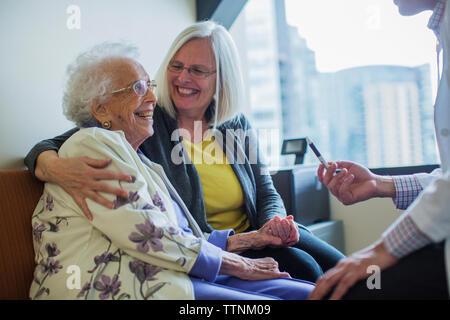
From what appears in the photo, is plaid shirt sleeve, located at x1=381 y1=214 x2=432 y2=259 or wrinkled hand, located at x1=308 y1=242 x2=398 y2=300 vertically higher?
plaid shirt sleeve, located at x1=381 y1=214 x2=432 y2=259

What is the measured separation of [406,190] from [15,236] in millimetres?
1196

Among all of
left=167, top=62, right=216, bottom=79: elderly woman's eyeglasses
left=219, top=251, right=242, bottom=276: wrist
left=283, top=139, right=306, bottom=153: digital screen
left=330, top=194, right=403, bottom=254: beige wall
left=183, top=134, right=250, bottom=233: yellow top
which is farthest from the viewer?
left=283, top=139, right=306, bottom=153: digital screen

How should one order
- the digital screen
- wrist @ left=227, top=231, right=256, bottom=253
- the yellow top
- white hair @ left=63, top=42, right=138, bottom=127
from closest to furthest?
white hair @ left=63, top=42, right=138, bottom=127
wrist @ left=227, top=231, right=256, bottom=253
the yellow top
the digital screen

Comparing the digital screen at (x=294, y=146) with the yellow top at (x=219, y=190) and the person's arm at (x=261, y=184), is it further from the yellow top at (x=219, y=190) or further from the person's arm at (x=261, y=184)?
the yellow top at (x=219, y=190)

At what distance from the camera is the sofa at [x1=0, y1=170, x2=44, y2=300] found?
1037 millimetres

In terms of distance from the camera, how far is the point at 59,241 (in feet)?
3.00

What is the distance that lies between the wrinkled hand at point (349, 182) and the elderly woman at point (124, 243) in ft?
1.03

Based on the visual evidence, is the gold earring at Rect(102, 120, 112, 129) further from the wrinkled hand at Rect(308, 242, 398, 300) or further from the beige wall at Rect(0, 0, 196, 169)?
the wrinkled hand at Rect(308, 242, 398, 300)

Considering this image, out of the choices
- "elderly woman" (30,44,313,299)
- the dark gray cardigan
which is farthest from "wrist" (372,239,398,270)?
the dark gray cardigan

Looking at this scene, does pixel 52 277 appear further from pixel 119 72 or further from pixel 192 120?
pixel 192 120

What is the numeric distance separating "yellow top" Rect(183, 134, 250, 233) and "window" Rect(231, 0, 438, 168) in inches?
42.5

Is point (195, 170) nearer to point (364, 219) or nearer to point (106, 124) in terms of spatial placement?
point (106, 124)

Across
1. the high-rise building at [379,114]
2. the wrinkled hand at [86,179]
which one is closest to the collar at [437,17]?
the wrinkled hand at [86,179]
